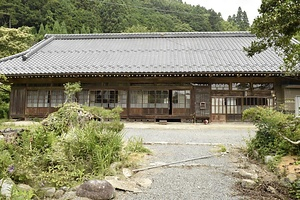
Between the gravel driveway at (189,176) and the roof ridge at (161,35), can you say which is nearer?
the gravel driveway at (189,176)

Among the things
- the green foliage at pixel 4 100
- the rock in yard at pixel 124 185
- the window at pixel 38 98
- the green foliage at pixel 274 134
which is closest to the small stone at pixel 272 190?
the green foliage at pixel 274 134

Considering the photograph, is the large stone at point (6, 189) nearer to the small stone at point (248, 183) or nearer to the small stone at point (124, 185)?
the small stone at point (124, 185)

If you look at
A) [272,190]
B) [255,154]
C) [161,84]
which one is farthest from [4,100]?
[272,190]

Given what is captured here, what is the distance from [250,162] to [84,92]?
1041cm

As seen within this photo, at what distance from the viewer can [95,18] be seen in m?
39.2

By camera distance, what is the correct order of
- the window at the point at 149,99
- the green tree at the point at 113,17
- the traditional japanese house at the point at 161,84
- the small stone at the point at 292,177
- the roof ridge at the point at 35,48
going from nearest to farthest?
the small stone at the point at 292,177, the traditional japanese house at the point at 161,84, the window at the point at 149,99, the roof ridge at the point at 35,48, the green tree at the point at 113,17

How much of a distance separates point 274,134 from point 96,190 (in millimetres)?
3552

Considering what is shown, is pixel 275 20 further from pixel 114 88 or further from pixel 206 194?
pixel 114 88

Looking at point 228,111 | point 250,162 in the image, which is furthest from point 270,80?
point 250,162

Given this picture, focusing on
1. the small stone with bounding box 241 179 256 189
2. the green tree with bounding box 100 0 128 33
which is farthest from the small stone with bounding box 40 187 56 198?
the green tree with bounding box 100 0 128 33

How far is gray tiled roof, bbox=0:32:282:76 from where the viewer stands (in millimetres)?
12805

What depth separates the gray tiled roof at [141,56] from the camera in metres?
12.8

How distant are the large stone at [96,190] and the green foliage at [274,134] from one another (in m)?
3.04

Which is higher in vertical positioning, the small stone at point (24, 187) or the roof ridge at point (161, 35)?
the roof ridge at point (161, 35)
